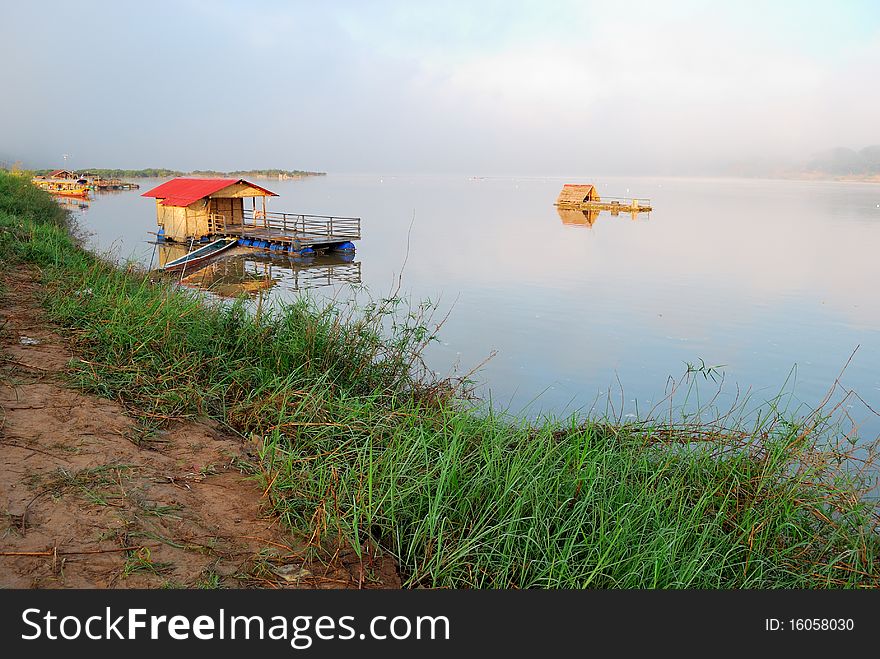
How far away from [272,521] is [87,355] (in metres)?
2.68

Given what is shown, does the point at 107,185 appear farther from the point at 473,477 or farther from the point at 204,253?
the point at 473,477

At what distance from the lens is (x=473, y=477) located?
3.33 metres

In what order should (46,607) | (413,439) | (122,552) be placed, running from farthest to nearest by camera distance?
1. (413,439)
2. (122,552)
3. (46,607)

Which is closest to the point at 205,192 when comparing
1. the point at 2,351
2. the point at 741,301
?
the point at 741,301

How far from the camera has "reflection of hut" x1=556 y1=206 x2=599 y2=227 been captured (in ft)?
155

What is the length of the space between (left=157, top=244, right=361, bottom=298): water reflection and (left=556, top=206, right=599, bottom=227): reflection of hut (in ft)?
80.1

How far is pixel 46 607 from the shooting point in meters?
2.17

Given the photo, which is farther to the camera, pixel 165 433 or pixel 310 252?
pixel 310 252

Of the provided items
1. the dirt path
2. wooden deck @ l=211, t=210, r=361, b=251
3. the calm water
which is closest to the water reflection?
the calm water

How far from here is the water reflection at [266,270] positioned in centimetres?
2169

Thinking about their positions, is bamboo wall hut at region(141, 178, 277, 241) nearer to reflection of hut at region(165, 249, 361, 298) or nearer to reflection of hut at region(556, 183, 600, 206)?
reflection of hut at region(165, 249, 361, 298)

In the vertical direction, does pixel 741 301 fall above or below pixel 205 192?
below

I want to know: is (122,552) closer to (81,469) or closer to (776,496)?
(81,469)

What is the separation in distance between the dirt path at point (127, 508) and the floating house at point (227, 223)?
23382mm
